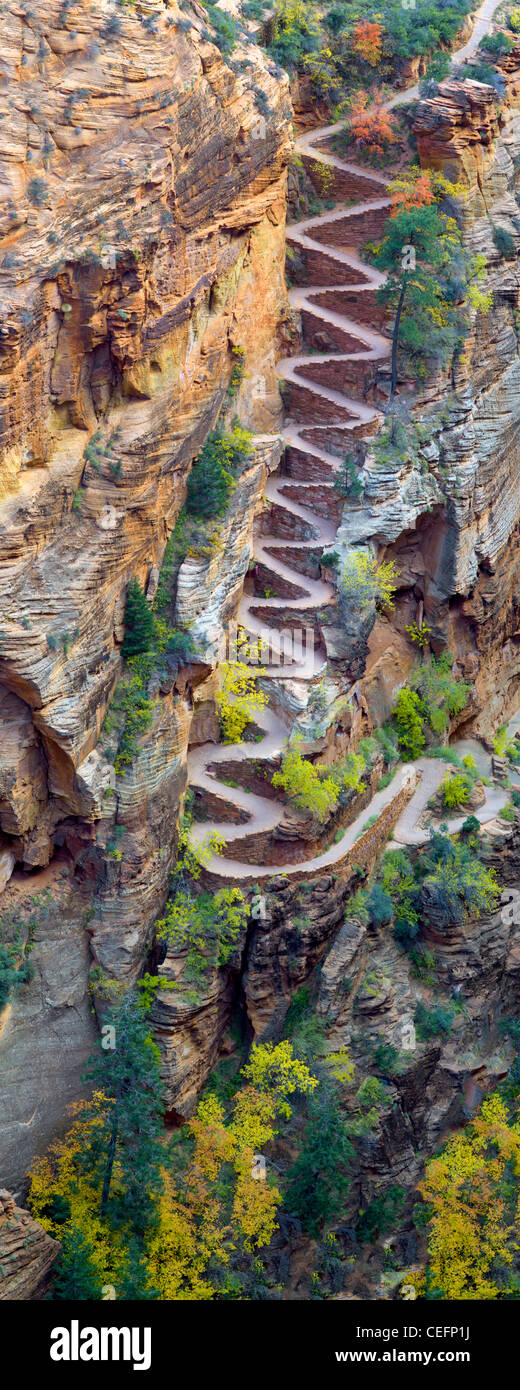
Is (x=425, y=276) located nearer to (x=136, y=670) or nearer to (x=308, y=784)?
(x=136, y=670)

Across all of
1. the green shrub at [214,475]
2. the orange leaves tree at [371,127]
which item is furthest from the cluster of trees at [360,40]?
the green shrub at [214,475]

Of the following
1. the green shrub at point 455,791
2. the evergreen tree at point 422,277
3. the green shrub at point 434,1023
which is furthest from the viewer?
the green shrub at point 455,791

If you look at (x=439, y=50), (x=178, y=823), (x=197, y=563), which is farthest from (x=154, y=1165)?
(x=439, y=50)

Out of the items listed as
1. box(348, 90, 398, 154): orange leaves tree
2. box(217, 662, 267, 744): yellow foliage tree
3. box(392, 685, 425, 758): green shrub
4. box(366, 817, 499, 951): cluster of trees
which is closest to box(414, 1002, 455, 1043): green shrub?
box(366, 817, 499, 951): cluster of trees

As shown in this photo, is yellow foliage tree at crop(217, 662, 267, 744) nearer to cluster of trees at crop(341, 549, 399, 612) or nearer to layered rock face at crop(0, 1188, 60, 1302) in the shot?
cluster of trees at crop(341, 549, 399, 612)

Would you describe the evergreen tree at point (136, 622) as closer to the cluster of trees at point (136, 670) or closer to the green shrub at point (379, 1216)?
the cluster of trees at point (136, 670)

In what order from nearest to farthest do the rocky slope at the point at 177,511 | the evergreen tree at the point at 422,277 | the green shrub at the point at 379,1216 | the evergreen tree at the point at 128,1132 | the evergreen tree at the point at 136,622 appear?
the rocky slope at the point at 177,511, the evergreen tree at the point at 128,1132, the evergreen tree at the point at 136,622, the green shrub at the point at 379,1216, the evergreen tree at the point at 422,277

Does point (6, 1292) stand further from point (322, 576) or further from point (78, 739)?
point (322, 576)

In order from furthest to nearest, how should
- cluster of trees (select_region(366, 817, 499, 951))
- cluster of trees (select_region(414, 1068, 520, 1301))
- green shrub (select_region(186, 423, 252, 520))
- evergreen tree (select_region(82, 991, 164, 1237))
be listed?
cluster of trees (select_region(366, 817, 499, 951))
green shrub (select_region(186, 423, 252, 520))
cluster of trees (select_region(414, 1068, 520, 1301))
evergreen tree (select_region(82, 991, 164, 1237))
